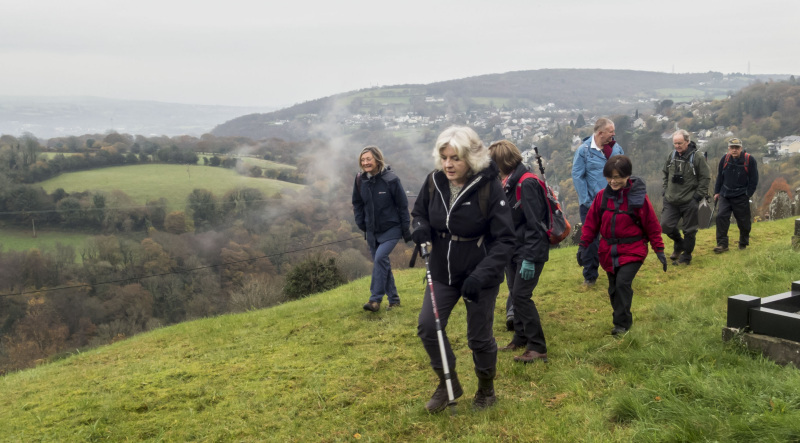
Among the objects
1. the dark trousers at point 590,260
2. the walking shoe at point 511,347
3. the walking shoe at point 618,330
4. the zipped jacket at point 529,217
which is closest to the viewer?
the zipped jacket at point 529,217

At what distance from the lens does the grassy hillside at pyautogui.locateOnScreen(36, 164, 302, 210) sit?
78312mm

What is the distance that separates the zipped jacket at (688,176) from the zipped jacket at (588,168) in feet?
7.36

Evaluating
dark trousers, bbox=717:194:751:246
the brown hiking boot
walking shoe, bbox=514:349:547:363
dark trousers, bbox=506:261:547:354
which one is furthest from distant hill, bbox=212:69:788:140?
walking shoe, bbox=514:349:547:363

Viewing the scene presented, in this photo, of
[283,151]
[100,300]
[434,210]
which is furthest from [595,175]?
[283,151]

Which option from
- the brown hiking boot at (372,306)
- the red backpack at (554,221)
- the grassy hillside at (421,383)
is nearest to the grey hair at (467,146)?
the red backpack at (554,221)

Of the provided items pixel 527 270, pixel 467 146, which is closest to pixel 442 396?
pixel 527 270

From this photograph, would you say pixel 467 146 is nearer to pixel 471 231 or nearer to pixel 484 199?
pixel 484 199

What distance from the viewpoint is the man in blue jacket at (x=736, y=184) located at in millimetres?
9513

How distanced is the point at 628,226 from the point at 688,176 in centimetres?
456

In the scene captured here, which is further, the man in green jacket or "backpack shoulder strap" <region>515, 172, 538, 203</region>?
the man in green jacket

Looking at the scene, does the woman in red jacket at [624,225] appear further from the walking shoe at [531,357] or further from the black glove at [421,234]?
the black glove at [421,234]

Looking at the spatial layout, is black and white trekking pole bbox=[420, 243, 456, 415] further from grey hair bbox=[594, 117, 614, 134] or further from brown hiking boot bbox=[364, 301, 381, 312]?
grey hair bbox=[594, 117, 614, 134]

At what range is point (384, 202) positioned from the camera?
775 centimetres

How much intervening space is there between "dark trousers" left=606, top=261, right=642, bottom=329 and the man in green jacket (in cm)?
406
